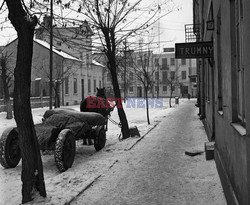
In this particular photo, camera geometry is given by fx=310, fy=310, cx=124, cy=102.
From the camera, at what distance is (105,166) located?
6.89 metres

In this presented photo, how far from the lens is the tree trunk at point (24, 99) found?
456cm

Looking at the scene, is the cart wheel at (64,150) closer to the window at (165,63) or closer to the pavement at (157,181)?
the pavement at (157,181)

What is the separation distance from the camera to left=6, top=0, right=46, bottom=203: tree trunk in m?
4.56

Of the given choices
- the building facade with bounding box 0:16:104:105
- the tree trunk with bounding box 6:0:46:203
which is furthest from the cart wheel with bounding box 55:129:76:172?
the building facade with bounding box 0:16:104:105

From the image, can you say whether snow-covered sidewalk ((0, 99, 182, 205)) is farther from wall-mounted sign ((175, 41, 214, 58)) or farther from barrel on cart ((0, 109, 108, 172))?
wall-mounted sign ((175, 41, 214, 58))

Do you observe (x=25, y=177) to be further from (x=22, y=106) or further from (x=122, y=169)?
(x=122, y=169)

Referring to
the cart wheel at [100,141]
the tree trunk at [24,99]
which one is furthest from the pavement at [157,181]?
the cart wheel at [100,141]

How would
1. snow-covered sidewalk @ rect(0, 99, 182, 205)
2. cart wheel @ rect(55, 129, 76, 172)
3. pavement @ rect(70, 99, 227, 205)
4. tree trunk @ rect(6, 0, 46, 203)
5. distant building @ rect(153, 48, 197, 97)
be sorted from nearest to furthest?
tree trunk @ rect(6, 0, 46, 203), pavement @ rect(70, 99, 227, 205), snow-covered sidewalk @ rect(0, 99, 182, 205), cart wheel @ rect(55, 129, 76, 172), distant building @ rect(153, 48, 197, 97)

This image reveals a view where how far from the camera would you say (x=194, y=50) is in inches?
273

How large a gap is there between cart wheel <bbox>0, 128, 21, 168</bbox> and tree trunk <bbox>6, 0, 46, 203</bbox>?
257cm

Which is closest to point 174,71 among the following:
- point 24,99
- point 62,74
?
point 62,74

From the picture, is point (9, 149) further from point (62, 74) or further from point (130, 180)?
point (62, 74)

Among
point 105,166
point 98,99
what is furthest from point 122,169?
point 98,99

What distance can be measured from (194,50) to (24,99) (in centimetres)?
398
